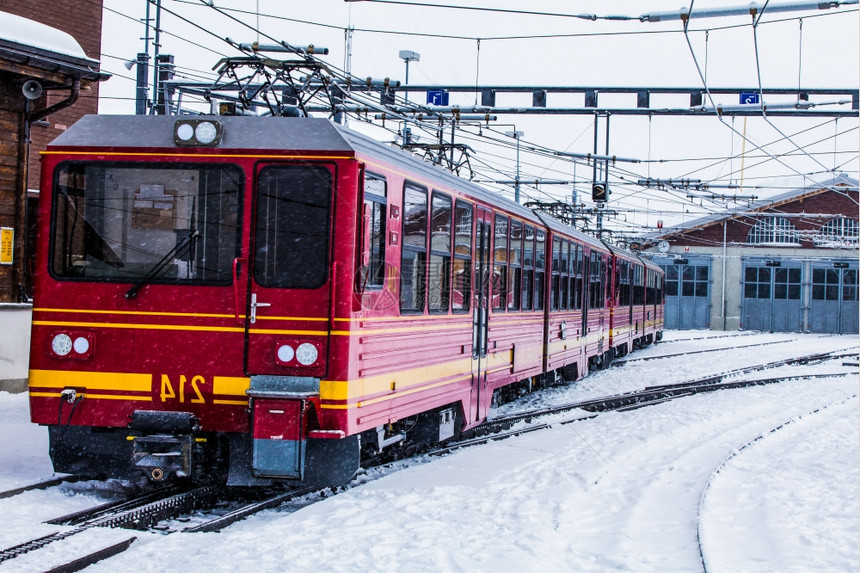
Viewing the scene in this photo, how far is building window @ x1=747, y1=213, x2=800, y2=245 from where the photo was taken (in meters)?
49.5

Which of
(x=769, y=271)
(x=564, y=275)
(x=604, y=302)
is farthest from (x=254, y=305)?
(x=769, y=271)

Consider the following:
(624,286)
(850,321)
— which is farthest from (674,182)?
(850,321)

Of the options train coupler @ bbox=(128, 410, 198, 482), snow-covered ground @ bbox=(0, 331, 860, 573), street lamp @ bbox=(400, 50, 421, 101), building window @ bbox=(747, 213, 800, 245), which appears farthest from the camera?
building window @ bbox=(747, 213, 800, 245)

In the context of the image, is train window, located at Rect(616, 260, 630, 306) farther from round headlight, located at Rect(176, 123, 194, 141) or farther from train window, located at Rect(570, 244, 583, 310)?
round headlight, located at Rect(176, 123, 194, 141)

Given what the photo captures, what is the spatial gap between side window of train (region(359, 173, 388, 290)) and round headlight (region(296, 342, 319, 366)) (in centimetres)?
59

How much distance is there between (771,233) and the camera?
4984 cm

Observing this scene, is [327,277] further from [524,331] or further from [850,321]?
[850,321]

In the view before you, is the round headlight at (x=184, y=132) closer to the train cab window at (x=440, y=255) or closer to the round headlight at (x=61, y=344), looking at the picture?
the round headlight at (x=61, y=344)

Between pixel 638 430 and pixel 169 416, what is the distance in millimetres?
6796

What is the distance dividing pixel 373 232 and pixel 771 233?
4626 centimetres

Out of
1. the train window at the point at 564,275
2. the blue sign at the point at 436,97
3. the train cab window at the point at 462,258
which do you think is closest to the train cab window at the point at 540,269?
the train window at the point at 564,275

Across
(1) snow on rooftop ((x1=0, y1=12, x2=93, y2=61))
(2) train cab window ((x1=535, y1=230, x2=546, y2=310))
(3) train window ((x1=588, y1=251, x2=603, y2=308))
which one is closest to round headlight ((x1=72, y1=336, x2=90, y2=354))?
(2) train cab window ((x1=535, y1=230, x2=546, y2=310))

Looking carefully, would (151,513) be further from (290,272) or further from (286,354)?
(290,272)

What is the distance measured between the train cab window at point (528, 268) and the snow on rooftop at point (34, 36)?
699 centimetres
